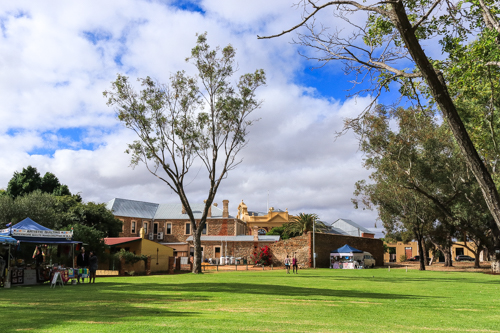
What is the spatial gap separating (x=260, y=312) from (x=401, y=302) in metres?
4.71

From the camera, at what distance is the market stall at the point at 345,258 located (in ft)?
139

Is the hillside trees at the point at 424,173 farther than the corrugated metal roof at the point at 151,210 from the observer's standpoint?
No

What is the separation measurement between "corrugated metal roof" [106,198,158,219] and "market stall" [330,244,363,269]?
2960 centimetres

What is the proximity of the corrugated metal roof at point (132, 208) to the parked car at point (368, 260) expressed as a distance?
31.7 meters

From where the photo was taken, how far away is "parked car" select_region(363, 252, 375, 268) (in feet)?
147

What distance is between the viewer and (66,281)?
1709cm

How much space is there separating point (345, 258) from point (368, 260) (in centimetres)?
394

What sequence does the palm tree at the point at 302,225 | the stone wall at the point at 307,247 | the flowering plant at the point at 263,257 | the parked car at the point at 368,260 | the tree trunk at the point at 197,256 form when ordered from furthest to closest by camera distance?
the palm tree at the point at 302,225
the parked car at the point at 368,260
the flowering plant at the point at 263,257
the stone wall at the point at 307,247
the tree trunk at the point at 197,256

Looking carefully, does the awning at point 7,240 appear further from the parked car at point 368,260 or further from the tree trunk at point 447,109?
the parked car at point 368,260

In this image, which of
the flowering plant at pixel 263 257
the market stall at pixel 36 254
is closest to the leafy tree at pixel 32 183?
the flowering plant at pixel 263 257

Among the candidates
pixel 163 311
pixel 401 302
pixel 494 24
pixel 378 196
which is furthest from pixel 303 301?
pixel 378 196

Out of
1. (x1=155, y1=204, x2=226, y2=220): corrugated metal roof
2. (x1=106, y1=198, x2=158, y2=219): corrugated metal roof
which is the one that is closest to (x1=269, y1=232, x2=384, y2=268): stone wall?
(x1=155, y1=204, x2=226, y2=220): corrugated metal roof

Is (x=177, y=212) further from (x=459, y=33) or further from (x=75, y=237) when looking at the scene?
(x=459, y=33)

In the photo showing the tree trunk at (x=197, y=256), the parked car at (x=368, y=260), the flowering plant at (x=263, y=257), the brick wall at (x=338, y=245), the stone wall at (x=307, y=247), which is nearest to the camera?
the tree trunk at (x=197, y=256)
